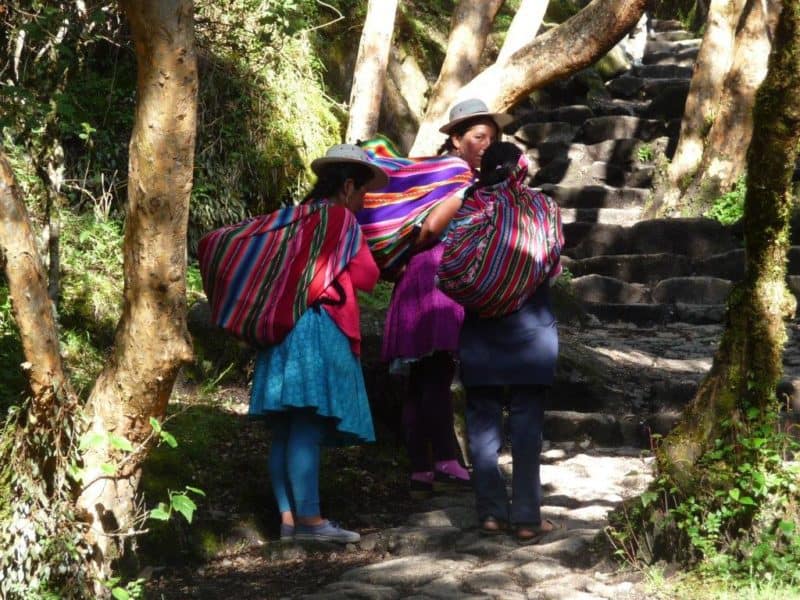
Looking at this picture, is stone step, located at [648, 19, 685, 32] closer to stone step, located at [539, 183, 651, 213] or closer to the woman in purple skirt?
stone step, located at [539, 183, 651, 213]

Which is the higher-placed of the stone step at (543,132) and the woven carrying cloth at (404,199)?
the stone step at (543,132)

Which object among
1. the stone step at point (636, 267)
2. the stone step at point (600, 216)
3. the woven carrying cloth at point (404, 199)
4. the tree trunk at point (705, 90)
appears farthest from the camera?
the tree trunk at point (705, 90)

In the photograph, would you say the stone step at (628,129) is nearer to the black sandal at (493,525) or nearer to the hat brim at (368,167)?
the hat brim at (368,167)

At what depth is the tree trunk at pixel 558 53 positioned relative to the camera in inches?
261

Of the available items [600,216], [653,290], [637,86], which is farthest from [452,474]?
[637,86]

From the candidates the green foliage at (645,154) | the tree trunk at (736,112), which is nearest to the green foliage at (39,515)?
Answer: the tree trunk at (736,112)

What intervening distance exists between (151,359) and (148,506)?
1.65 m

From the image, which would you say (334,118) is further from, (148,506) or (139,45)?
(139,45)

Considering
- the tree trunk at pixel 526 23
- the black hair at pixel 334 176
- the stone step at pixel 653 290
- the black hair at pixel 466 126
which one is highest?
the tree trunk at pixel 526 23

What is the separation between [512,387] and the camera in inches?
204

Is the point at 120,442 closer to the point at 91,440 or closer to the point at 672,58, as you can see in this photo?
the point at 91,440

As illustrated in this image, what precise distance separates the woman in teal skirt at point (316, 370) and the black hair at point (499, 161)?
1.86 feet

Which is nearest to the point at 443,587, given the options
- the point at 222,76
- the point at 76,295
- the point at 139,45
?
the point at 139,45

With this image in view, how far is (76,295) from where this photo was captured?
23.1 ft
